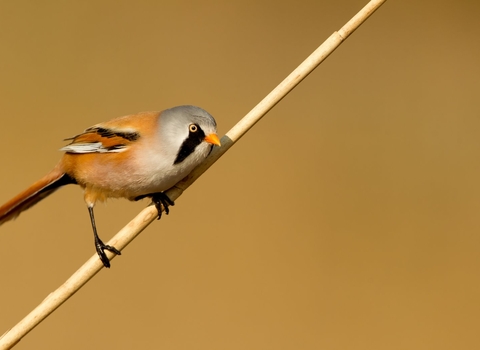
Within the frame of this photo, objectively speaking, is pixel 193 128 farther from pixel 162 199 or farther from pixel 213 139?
pixel 162 199

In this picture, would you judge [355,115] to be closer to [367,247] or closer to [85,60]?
[367,247]

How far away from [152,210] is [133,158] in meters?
0.27

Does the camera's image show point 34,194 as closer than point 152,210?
No

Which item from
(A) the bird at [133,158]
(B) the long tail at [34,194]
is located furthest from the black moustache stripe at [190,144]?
(B) the long tail at [34,194]

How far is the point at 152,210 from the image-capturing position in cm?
182

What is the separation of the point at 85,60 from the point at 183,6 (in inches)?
36.4

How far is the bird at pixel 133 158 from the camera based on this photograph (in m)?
1.88

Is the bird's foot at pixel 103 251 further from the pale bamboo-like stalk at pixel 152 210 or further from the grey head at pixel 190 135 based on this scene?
the grey head at pixel 190 135

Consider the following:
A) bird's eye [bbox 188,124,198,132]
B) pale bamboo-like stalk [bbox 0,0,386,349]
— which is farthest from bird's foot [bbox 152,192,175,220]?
bird's eye [bbox 188,124,198,132]

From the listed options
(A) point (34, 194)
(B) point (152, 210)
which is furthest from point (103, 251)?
(A) point (34, 194)

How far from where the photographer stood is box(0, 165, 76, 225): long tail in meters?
2.03

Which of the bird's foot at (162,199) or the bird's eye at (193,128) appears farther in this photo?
the bird's foot at (162,199)

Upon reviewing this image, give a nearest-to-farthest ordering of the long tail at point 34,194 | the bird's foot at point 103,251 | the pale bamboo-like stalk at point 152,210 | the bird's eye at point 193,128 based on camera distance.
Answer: the pale bamboo-like stalk at point 152,210 < the bird's foot at point 103,251 < the bird's eye at point 193,128 < the long tail at point 34,194

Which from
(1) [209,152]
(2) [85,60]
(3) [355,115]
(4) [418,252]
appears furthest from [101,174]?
(3) [355,115]
